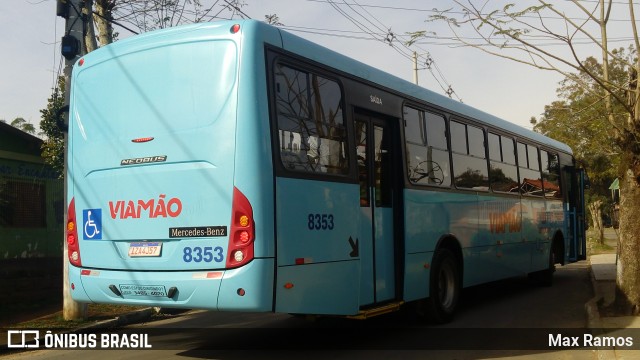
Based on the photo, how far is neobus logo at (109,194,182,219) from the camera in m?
6.12

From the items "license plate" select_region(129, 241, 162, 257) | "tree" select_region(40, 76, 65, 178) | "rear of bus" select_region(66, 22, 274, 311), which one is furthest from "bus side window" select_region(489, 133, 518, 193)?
"tree" select_region(40, 76, 65, 178)

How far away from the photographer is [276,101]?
605 cm

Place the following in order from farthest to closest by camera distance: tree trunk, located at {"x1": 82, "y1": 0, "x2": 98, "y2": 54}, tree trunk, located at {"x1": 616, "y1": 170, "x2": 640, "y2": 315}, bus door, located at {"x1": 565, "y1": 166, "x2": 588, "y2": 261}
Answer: bus door, located at {"x1": 565, "y1": 166, "x2": 588, "y2": 261} < tree trunk, located at {"x1": 82, "y1": 0, "x2": 98, "y2": 54} < tree trunk, located at {"x1": 616, "y1": 170, "x2": 640, "y2": 315}

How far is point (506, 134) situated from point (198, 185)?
7.68 metres

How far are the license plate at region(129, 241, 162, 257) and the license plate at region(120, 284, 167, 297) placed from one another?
0.31m

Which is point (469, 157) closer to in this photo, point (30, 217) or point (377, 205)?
point (377, 205)

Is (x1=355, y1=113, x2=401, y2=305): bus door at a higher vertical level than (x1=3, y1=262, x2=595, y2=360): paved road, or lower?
higher

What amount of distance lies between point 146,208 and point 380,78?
3.39 metres

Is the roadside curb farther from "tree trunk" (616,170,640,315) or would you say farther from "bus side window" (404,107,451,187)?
"bus side window" (404,107,451,187)

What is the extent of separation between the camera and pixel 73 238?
6.90 meters

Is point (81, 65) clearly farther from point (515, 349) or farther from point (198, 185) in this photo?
point (515, 349)

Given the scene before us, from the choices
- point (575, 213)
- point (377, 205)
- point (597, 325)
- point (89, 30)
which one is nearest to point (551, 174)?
point (575, 213)

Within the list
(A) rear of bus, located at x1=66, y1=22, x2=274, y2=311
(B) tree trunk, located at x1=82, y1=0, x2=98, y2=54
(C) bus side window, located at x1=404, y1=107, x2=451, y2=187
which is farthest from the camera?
(B) tree trunk, located at x1=82, y1=0, x2=98, y2=54

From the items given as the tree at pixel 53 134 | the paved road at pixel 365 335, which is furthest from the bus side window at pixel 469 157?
the tree at pixel 53 134
